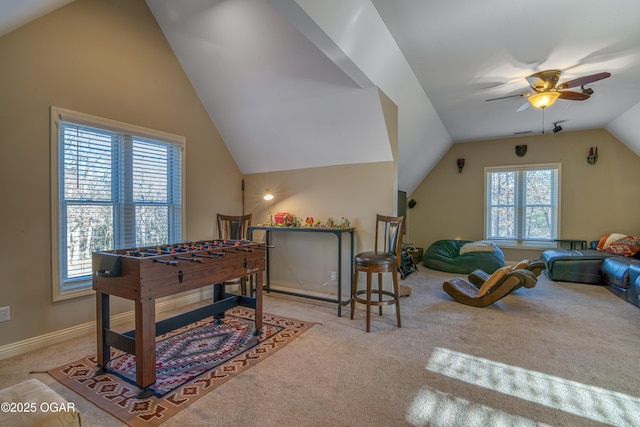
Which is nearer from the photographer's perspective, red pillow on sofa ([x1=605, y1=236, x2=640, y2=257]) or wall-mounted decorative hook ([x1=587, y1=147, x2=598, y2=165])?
red pillow on sofa ([x1=605, y1=236, x2=640, y2=257])

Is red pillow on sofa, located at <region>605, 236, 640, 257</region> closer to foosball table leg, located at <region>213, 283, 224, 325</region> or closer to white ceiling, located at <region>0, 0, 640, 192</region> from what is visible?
white ceiling, located at <region>0, 0, 640, 192</region>

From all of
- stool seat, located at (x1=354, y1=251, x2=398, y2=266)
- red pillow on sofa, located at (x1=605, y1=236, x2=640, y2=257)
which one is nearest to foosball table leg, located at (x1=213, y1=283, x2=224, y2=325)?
stool seat, located at (x1=354, y1=251, x2=398, y2=266)

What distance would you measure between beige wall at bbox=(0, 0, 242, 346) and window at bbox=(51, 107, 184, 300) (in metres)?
0.10

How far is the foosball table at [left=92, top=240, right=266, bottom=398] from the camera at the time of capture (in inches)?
78.4

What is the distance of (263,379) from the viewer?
86.5 inches

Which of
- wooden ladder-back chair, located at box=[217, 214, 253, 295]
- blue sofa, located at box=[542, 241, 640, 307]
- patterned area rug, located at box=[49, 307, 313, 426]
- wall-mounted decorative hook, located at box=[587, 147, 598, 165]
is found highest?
wall-mounted decorative hook, located at box=[587, 147, 598, 165]

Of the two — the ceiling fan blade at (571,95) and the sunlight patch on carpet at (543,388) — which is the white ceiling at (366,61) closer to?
the ceiling fan blade at (571,95)

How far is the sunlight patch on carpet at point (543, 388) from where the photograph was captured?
1852 mm

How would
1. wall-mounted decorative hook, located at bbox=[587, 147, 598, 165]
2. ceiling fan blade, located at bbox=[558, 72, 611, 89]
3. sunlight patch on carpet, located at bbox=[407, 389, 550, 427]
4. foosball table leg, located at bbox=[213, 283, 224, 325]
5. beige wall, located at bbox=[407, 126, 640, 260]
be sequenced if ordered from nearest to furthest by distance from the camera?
1. sunlight patch on carpet, located at bbox=[407, 389, 550, 427]
2. ceiling fan blade, located at bbox=[558, 72, 611, 89]
3. foosball table leg, located at bbox=[213, 283, 224, 325]
4. beige wall, located at bbox=[407, 126, 640, 260]
5. wall-mounted decorative hook, located at bbox=[587, 147, 598, 165]

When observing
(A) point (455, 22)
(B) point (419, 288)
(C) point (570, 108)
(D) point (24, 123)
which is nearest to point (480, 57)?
(A) point (455, 22)

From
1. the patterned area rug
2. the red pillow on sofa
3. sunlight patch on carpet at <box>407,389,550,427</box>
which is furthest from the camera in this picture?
the red pillow on sofa

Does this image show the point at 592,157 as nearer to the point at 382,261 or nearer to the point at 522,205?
the point at 522,205

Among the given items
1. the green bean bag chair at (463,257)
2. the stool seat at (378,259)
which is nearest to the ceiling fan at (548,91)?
the stool seat at (378,259)

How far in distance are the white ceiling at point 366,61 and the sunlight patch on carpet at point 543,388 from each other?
229 cm
